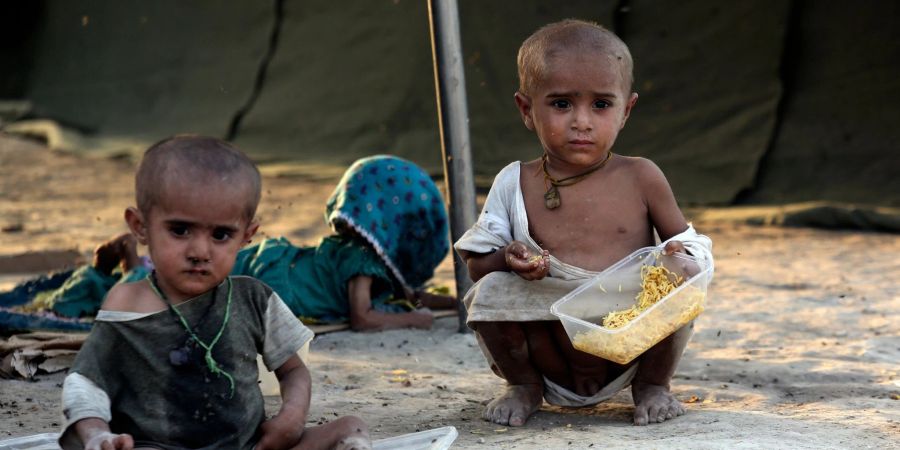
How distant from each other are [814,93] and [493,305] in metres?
5.12

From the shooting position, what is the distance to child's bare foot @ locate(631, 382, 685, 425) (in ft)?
A: 10.8

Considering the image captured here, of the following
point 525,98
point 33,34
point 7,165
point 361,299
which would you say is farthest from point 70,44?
point 525,98

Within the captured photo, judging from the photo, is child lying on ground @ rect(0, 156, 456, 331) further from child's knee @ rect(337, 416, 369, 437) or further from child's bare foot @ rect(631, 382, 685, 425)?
child's knee @ rect(337, 416, 369, 437)

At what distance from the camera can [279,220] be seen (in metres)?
7.70

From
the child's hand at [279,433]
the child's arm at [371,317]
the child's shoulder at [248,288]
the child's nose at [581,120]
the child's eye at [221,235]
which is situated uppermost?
the child's nose at [581,120]

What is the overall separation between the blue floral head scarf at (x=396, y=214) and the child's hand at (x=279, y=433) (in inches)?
85.0

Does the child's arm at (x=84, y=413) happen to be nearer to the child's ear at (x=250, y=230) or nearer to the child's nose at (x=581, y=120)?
the child's ear at (x=250, y=230)

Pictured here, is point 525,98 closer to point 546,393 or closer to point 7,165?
point 546,393

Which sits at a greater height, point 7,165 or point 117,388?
point 117,388

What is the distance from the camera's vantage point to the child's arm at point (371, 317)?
4801 mm

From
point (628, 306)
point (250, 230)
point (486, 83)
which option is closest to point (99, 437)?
point (250, 230)

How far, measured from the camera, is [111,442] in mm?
2445

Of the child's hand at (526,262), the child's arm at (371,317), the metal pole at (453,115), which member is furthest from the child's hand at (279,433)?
the child's arm at (371,317)

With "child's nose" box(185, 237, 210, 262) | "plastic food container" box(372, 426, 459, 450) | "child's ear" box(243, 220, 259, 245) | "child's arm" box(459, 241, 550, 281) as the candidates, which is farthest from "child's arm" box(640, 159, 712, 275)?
"child's nose" box(185, 237, 210, 262)
